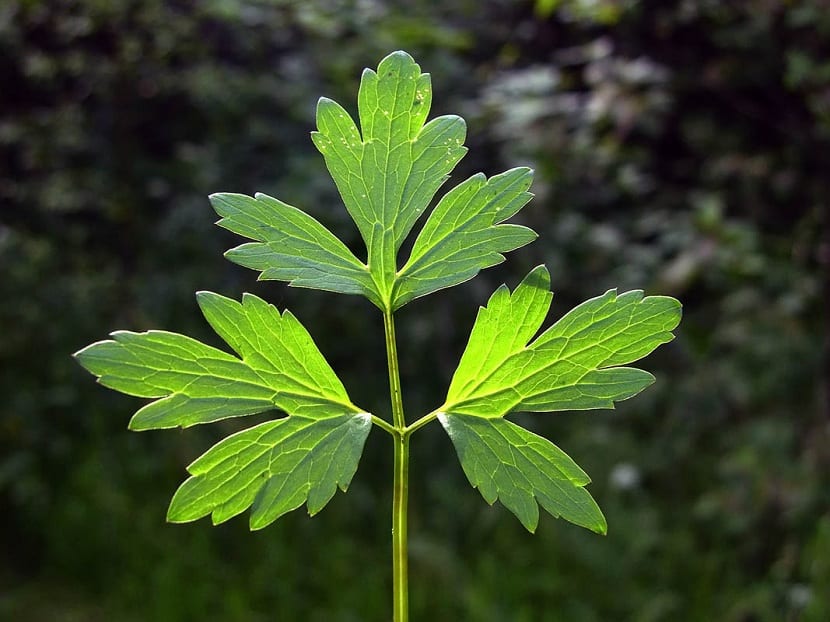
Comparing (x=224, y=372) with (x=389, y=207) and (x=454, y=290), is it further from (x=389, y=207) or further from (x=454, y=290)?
(x=454, y=290)

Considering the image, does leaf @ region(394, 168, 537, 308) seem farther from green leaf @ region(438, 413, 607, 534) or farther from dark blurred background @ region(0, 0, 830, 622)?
dark blurred background @ region(0, 0, 830, 622)

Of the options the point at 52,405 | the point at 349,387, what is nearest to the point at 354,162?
the point at 349,387

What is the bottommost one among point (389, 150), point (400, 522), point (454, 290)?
point (400, 522)

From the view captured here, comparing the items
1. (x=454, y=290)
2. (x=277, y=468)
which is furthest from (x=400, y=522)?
(x=454, y=290)

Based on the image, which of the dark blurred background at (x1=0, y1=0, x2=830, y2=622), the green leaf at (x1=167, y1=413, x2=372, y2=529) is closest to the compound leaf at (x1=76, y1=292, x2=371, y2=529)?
the green leaf at (x1=167, y1=413, x2=372, y2=529)

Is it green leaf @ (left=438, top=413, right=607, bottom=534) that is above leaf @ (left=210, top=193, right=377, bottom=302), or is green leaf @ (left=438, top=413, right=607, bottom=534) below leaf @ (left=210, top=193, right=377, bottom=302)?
below

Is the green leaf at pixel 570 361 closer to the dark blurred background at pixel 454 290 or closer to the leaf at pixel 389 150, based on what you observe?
the leaf at pixel 389 150

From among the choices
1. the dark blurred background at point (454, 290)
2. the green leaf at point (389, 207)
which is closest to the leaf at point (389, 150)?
the green leaf at point (389, 207)
